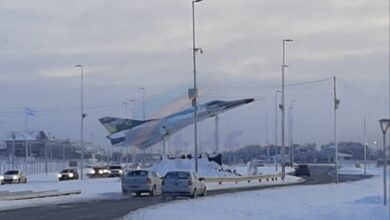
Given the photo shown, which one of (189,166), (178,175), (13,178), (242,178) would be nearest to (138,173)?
(178,175)

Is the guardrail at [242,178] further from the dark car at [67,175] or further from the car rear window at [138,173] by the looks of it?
the dark car at [67,175]

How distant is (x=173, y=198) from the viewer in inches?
1779

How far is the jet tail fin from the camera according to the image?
113106 mm

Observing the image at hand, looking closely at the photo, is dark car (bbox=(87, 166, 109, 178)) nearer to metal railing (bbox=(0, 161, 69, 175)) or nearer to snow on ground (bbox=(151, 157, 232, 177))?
snow on ground (bbox=(151, 157, 232, 177))

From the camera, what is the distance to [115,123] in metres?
117

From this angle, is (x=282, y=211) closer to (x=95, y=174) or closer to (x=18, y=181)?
(x=18, y=181)

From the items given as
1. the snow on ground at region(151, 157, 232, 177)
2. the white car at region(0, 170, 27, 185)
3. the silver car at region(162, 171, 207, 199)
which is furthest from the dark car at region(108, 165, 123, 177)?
the silver car at region(162, 171, 207, 199)

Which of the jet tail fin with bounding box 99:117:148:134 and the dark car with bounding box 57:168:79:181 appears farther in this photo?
the jet tail fin with bounding box 99:117:148:134

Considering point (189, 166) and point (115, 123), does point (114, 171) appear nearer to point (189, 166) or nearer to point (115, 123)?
point (189, 166)

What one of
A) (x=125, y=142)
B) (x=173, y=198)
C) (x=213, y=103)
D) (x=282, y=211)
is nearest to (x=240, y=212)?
(x=282, y=211)

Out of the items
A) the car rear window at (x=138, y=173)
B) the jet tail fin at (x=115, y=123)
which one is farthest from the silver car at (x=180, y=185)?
the jet tail fin at (x=115, y=123)

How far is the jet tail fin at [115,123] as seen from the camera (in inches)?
4453

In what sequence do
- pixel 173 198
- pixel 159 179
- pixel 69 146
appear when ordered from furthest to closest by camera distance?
pixel 69 146 → pixel 159 179 → pixel 173 198

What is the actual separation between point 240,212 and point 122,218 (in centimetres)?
418
